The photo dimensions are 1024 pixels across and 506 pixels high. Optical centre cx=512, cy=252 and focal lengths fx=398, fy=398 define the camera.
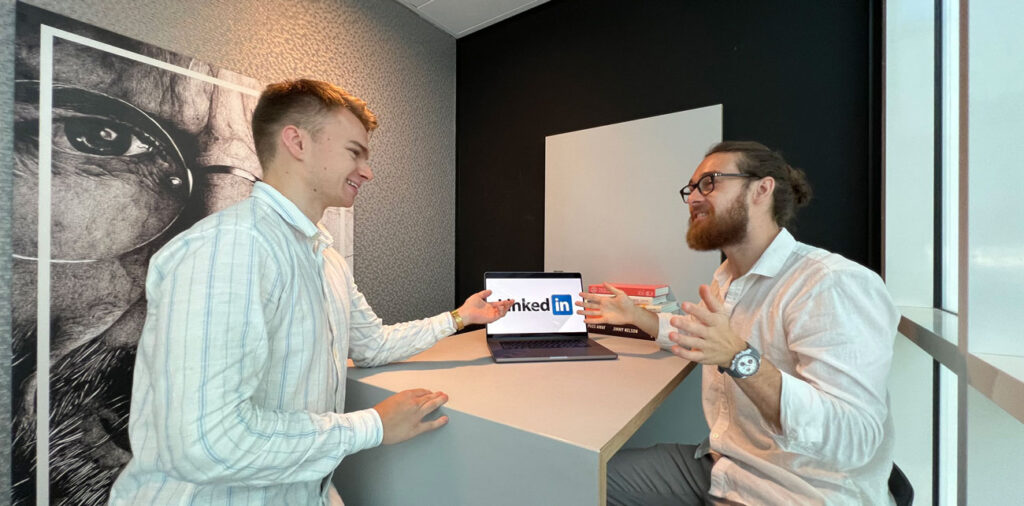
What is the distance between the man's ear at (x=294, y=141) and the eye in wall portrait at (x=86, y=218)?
0.70 metres

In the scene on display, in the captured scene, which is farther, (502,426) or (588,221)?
(588,221)

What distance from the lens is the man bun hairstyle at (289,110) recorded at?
956mm

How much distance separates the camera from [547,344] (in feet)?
4.77

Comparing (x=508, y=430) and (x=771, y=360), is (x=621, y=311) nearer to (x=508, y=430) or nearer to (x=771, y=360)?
(x=771, y=360)

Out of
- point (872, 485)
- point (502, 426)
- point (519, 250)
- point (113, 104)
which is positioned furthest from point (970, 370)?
point (113, 104)

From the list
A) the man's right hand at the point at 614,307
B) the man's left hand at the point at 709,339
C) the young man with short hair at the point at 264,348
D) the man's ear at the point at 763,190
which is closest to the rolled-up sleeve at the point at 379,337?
the young man with short hair at the point at 264,348

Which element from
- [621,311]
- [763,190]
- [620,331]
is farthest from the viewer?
[620,331]

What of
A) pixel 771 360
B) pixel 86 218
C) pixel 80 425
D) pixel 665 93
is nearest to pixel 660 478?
pixel 771 360

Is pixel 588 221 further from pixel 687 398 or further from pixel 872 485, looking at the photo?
pixel 872 485

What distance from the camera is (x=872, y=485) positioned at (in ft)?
2.89

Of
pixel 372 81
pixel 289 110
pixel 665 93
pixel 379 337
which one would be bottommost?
pixel 379 337

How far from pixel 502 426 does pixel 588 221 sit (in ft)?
4.75

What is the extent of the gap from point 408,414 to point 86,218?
3.78ft

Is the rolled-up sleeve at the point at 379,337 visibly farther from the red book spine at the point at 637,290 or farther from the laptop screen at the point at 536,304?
the red book spine at the point at 637,290
